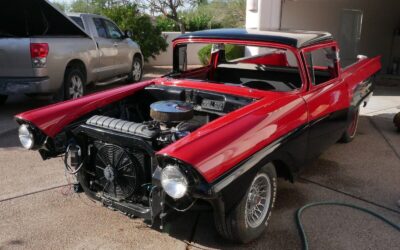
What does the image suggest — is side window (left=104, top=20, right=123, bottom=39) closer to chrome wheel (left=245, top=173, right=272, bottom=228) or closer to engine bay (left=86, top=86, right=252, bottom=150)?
engine bay (left=86, top=86, right=252, bottom=150)

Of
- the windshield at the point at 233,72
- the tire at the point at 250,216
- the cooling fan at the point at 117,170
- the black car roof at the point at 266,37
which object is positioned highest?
the black car roof at the point at 266,37

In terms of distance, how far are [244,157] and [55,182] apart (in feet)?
7.70

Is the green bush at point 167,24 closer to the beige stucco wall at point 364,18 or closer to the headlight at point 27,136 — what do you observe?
the beige stucco wall at point 364,18

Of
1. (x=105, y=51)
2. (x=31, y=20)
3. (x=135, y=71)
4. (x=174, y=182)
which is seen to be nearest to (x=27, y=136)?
(x=174, y=182)

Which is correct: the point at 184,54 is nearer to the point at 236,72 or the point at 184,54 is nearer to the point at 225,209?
the point at 236,72

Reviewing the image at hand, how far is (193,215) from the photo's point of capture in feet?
11.6

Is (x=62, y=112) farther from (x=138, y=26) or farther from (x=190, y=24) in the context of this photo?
(x=190, y=24)

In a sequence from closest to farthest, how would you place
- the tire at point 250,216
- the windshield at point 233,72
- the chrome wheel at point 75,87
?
the tire at point 250,216, the windshield at point 233,72, the chrome wheel at point 75,87

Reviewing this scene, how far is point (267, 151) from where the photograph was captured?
3.05 m

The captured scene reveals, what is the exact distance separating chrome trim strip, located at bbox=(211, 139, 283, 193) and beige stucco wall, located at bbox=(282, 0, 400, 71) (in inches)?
347

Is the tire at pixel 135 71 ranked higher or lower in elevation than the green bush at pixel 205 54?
lower

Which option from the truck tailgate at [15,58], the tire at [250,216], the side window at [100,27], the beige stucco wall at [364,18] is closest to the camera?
the tire at [250,216]

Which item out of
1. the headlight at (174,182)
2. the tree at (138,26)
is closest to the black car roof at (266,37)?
the headlight at (174,182)

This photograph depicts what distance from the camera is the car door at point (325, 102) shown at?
3.83 metres
